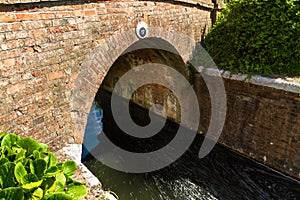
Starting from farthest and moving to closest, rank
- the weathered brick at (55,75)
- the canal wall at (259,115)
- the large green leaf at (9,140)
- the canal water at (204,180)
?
the canal water at (204,180), the canal wall at (259,115), the weathered brick at (55,75), the large green leaf at (9,140)

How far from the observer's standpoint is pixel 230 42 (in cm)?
682

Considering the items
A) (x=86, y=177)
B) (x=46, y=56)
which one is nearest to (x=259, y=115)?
(x=86, y=177)

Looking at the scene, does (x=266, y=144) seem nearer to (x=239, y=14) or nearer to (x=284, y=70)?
(x=284, y=70)

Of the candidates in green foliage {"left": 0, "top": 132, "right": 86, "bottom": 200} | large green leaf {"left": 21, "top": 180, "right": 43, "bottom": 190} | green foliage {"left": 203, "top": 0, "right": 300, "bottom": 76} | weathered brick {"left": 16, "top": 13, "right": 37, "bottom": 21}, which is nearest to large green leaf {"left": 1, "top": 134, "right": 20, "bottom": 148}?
green foliage {"left": 0, "top": 132, "right": 86, "bottom": 200}

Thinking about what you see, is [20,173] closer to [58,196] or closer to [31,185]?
[31,185]

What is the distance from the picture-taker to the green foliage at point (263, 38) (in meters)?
5.78

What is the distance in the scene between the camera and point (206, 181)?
6.41m

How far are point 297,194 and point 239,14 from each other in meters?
4.64

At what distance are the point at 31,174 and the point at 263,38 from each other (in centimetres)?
590

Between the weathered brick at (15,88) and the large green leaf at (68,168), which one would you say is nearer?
the large green leaf at (68,168)

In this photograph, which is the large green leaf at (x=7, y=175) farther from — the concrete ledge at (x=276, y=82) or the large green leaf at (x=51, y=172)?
the concrete ledge at (x=276, y=82)

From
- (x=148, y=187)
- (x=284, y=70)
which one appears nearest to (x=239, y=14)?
(x=284, y=70)

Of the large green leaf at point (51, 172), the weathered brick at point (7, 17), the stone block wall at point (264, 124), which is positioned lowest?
the stone block wall at point (264, 124)

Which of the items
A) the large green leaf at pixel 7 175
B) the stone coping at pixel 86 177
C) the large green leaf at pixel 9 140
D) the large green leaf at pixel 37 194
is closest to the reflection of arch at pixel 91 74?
the stone coping at pixel 86 177
